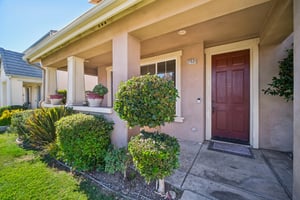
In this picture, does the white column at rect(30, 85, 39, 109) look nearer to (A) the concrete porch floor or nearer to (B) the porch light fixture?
(B) the porch light fixture

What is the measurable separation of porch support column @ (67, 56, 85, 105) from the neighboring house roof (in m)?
8.45

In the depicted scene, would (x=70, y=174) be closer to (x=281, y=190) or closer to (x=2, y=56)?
(x=281, y=190)

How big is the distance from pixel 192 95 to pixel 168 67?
1353mm

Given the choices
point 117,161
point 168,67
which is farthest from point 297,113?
point 168,67

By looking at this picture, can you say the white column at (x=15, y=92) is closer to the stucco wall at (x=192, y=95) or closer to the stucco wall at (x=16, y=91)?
the stucco wall at (x=16, y=91)

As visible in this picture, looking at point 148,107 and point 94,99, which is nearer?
point 148,107

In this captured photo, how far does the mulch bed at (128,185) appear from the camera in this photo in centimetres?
218

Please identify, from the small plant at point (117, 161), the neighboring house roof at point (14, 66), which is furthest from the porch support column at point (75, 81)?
the neighboring house roof at point (14, 66)

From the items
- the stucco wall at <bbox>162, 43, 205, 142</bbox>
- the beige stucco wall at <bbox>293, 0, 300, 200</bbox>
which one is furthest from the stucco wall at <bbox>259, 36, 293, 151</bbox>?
the beige stucco wall at <bbox>293, 0, 300, 200</bbox>

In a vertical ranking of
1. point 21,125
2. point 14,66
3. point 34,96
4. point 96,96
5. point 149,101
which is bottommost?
point 21,125

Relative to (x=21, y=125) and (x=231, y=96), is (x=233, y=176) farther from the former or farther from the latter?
(x=21, y=125)

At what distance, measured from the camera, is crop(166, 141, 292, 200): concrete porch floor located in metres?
2.10

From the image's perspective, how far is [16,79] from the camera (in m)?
9.92

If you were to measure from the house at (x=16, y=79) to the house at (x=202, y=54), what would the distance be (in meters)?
6.54
